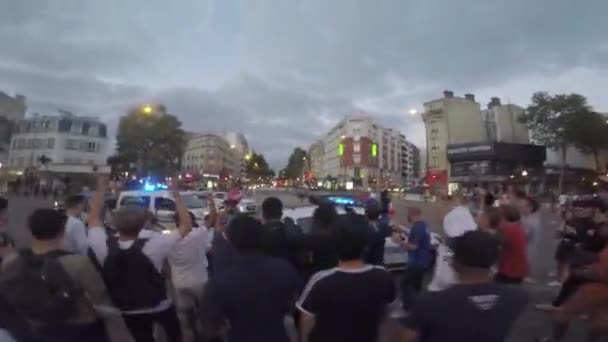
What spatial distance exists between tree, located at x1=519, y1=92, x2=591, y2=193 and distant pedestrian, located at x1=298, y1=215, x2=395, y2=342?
6903cm

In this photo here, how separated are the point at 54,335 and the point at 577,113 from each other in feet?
236

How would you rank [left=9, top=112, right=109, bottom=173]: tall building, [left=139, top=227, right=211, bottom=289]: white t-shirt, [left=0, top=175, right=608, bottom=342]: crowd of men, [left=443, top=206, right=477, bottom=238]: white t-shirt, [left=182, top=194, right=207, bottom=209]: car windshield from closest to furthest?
[left=0, top=175, right=608, bottom=342]: crowd of men → [left=139, top=227, right=211, bottom=289]: white t-shirt → [left=443, top=206, right=477, bottom=238]: white t-shirt → [left=182, top=194, right=207, bottom=209]: car windshield → [left=9, top=112, right=109, bottom=173]: tall building

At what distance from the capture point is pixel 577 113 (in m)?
66.2

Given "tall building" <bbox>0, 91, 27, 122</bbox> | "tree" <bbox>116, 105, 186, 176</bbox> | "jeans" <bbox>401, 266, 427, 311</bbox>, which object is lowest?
"jeans" <bbox>401, 266, 427, 311</bbox>

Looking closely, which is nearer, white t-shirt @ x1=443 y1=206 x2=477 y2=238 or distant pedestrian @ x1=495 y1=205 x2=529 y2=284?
distant pedestrian @ x1=495 y1=205 x2=529 y2=284

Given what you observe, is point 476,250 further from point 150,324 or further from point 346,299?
point 150,324

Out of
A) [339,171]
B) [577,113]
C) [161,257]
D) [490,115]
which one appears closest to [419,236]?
[161,257]

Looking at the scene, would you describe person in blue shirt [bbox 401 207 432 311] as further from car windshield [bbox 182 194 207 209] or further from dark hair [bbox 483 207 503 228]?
car windshield [bbox 182 194 207 209]

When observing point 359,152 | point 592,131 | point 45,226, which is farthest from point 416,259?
point 359,152

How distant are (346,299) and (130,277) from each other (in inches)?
70.3

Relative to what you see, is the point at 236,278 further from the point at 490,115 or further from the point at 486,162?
the point at 490,115

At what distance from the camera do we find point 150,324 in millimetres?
4441

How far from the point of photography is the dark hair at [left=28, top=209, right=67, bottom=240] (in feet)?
11.9

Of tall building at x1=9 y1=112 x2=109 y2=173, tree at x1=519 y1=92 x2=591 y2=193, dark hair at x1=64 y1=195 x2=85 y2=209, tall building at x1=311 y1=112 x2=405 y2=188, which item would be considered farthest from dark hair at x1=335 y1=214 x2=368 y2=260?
tall building at x1=311 y1=112 x2=405 y2=188
